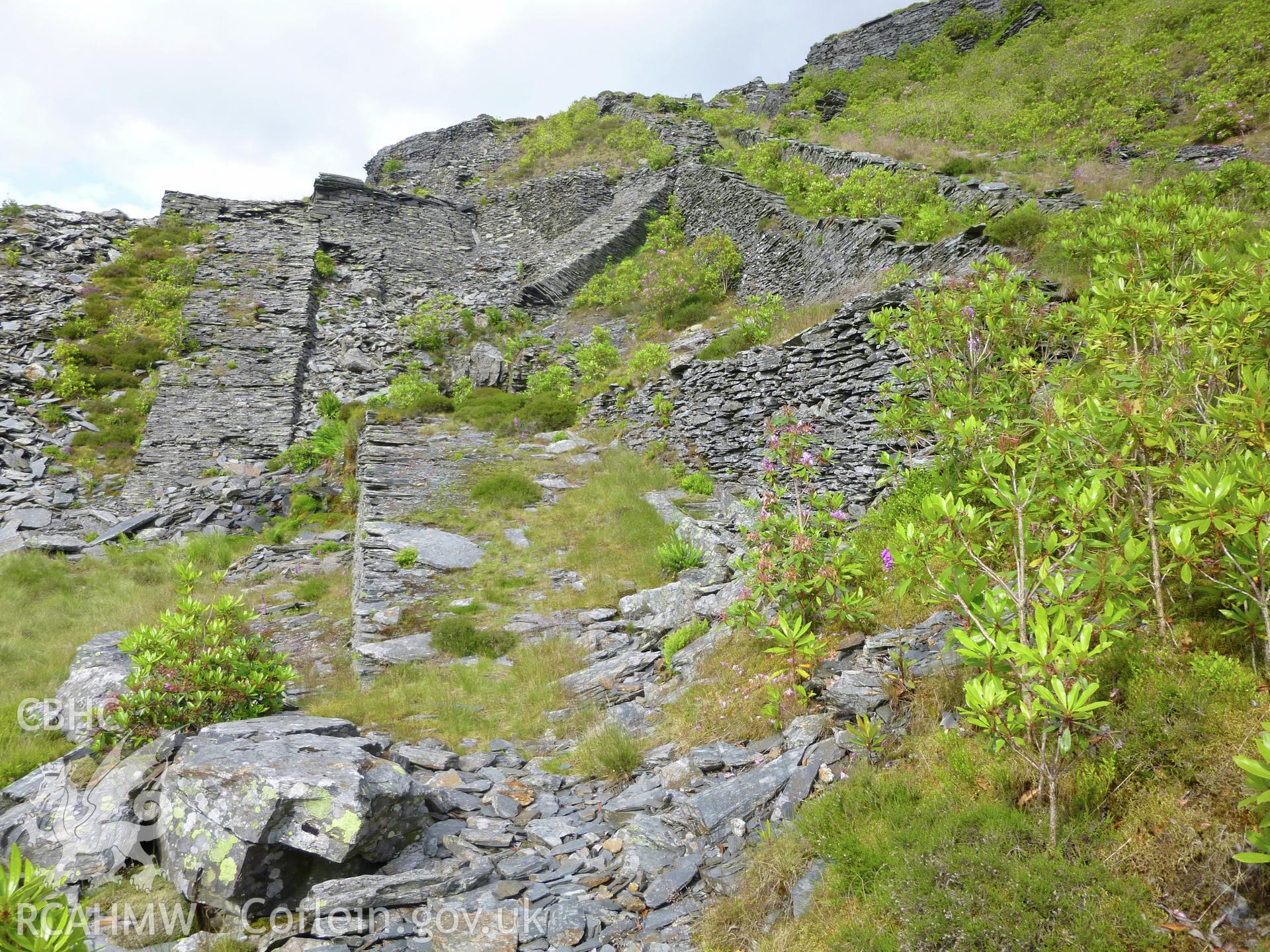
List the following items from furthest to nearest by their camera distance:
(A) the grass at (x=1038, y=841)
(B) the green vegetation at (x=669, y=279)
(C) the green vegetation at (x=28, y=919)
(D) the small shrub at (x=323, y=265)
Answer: (D) the small shrub at (x=323, y=265), (B) the green vegetation at (x=669, y=279), (A) the grass at (x=1038, y=841), (C) the green vegetation at (x=28, y=919)

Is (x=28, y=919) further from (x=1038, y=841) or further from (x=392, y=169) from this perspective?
(x=392, y=169)

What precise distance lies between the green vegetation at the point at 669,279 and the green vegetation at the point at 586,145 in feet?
21.6

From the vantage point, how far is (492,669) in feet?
23.7

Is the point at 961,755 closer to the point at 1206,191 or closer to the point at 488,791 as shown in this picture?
the point at 488,791

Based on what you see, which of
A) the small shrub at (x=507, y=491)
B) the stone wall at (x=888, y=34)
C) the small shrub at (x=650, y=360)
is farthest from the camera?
the stone wall at (x=888, y=34)

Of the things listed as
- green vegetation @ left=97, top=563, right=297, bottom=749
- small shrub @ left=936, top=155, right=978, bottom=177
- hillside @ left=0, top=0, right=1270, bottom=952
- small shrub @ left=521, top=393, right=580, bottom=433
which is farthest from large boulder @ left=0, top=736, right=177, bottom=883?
small shrub @ left=936, top=155, right=978, bottom=177

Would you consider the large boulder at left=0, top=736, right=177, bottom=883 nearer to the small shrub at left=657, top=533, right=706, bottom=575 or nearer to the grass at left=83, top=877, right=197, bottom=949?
the grass at left=83, top=877, right=197, bottom=949

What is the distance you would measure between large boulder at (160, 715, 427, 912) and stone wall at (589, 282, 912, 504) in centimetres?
680

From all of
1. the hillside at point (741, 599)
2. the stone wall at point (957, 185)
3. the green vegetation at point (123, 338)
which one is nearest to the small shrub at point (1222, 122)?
the hillside at point (741, 599)

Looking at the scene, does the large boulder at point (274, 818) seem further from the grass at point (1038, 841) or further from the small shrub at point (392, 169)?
the small shrub at point (392, 169)

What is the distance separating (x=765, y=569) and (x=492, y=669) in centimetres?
390

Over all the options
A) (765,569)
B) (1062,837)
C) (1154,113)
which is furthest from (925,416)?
(1154,113)

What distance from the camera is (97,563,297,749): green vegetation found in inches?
189

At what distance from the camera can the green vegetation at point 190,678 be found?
4.79m
